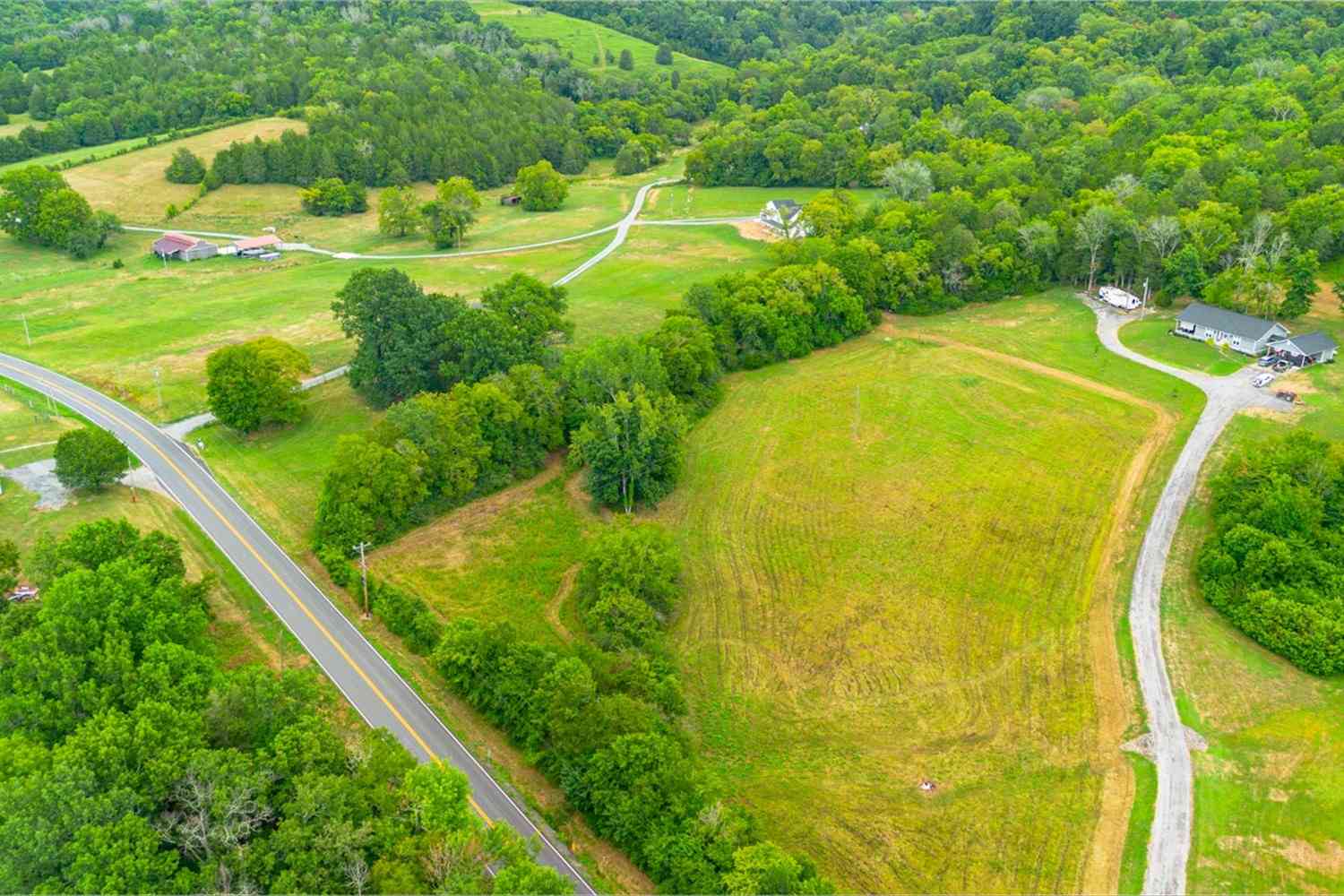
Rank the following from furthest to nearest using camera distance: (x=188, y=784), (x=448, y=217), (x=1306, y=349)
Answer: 1. (x=448, y=217)
2. (x=1306, y=349)
3. (x=188, y=784)

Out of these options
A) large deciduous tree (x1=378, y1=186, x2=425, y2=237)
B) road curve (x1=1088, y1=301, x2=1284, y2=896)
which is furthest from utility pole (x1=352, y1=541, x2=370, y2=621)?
large deciduous tree (x1=378, y1=186, x2=425, y2=237)

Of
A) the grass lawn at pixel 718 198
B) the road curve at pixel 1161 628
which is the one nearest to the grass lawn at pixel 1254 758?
the road curve at pixel 1161 628

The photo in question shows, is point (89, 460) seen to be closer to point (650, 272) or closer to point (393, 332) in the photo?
point (393, 332)

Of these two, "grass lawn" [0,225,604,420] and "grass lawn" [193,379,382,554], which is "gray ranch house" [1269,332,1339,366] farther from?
"grass lawn" [193,379,382,554]

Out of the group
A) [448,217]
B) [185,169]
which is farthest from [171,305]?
[185,169]

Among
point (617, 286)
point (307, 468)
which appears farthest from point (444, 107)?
point (307, 468)

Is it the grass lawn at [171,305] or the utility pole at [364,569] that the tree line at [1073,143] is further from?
the utility pole at [364,569]
